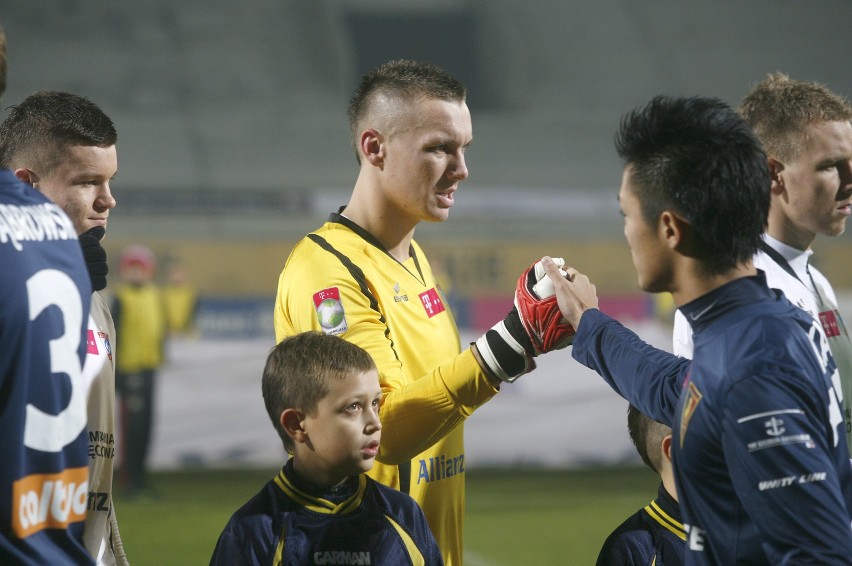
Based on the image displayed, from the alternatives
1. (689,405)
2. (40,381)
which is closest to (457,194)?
(689,405)

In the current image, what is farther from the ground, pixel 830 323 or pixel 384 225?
pixel 384 225

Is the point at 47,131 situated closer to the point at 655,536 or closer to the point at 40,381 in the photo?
the point at 40,381

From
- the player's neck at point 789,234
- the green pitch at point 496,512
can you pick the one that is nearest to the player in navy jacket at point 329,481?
the player's neck at point 789,234

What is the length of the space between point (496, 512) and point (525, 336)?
233 inches

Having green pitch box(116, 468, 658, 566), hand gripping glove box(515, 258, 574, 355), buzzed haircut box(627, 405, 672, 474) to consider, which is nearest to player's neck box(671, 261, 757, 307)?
hand gripping glove box(515, 258, 574, 355)

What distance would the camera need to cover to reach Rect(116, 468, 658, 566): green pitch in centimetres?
697

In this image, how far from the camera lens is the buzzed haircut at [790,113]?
10.0 ft

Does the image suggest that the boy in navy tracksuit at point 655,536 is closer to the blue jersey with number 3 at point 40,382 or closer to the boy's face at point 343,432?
the boy's face at point 343,432

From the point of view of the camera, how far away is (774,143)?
10.1ft

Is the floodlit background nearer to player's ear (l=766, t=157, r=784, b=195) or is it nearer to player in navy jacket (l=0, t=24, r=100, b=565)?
player's ear (l=766, t=157, r=784, b=195)

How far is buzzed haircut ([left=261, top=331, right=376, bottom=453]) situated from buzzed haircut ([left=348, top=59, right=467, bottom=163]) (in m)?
0.79

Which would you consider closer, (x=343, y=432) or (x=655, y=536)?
(x=343, y=432)

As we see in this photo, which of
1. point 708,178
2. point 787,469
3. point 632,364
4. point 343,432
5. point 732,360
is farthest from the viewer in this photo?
point 343,432

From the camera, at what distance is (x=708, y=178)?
2.03m
